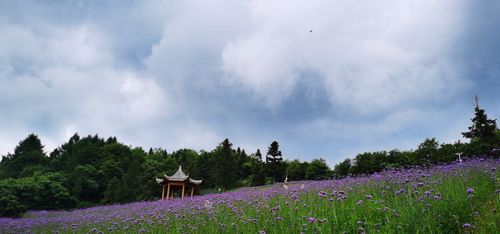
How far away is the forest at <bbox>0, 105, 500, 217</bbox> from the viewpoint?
28.4 m

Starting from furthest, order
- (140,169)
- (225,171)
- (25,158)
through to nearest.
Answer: (25,158) < (140,169) < (225,171)

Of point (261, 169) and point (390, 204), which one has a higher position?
point (261, 169)

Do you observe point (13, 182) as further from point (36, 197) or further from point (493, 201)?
point (493, 201)

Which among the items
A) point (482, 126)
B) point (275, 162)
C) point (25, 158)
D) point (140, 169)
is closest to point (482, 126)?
point (482, 126)

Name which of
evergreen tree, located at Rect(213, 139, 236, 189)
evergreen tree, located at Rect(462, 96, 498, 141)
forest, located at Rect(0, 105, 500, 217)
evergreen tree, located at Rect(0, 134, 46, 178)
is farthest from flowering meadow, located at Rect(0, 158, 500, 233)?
evergreen tree, located at Rect(0, 134, 46, 178)

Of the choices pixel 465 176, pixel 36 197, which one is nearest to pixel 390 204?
pixel 465 176

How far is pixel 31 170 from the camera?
57.1 m

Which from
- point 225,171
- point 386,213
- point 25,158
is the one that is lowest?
point 386,213

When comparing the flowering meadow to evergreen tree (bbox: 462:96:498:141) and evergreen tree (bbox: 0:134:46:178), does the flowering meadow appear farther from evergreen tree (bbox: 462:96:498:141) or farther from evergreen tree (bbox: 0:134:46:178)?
evergreen tree (bbox: 0:134:46:178)

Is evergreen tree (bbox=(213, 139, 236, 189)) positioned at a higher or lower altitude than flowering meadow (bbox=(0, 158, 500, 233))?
higher

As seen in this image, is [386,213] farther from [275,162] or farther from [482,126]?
[275,162]

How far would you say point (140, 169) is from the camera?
53.9 metres

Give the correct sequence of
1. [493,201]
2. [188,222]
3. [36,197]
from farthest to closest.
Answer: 1. [36,197]
2. [188,222]
3. [493,201]

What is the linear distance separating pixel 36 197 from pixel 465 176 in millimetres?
40171
